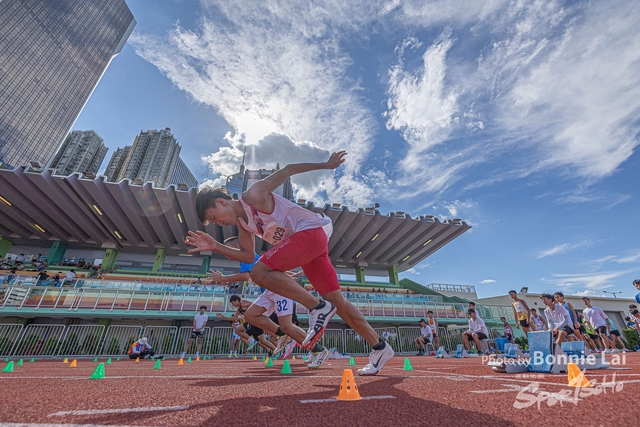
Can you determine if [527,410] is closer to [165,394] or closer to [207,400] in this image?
[207,400]

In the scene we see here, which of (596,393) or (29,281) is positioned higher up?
(29,281)

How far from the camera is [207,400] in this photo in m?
1.72

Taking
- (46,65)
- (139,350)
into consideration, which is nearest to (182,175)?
(46,65)

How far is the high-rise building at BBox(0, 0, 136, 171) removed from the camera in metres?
61.7

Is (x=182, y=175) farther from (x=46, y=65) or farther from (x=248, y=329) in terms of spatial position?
(x=248, y=329)

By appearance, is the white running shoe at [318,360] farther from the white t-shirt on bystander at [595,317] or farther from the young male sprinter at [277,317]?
the white t-shirt on bystander at [595,317]

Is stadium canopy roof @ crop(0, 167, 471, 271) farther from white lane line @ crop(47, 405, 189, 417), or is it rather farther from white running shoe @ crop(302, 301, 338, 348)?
white lane line @ crop(47, 405, 189, 417)

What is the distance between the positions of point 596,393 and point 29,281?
21879 mm

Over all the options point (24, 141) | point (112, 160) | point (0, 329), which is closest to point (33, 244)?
point (0, 329)

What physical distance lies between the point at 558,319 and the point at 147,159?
104m

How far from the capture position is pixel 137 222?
84.0 ft

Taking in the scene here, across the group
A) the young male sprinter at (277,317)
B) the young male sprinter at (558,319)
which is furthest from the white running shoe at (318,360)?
the young male sprinter at (558,319)

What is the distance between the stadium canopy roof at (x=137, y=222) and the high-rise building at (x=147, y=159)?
6498 centimetres

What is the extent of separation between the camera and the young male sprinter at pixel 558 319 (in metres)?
6.55
